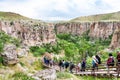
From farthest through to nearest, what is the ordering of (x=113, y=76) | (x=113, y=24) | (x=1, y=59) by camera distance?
1. (x=113, y=24)
2. (x=1, y=59)
3. (x=113, y=76)

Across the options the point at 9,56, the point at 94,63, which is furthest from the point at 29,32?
the point at 94,63

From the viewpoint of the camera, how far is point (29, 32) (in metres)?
98.1

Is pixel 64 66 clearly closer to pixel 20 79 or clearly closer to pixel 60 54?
pixel 20 79

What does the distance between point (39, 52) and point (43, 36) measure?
71.3ft

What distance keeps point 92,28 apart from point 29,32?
78.2 meters

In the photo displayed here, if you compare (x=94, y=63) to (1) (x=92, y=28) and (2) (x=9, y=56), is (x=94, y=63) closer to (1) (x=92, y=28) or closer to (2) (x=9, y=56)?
(2) (x=9, y=56)

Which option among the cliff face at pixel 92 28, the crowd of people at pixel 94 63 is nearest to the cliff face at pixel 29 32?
the crowd of people at pixel 94 63

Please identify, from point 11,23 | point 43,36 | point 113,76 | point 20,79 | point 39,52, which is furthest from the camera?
point 43,36

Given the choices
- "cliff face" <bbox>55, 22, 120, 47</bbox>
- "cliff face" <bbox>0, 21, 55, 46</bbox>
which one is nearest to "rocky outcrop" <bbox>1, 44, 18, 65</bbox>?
"cliff face" <bbox>0, 21, 55, 46</bbox>

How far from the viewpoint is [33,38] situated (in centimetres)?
9744

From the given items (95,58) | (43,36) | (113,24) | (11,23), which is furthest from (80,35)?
(95,58)

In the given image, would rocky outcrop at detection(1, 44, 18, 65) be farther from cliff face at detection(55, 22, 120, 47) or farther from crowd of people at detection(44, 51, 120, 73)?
cliff face at detection(55, 22, 120, 47)

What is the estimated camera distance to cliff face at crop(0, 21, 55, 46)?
88.6 metres

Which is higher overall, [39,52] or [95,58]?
[95,58]
